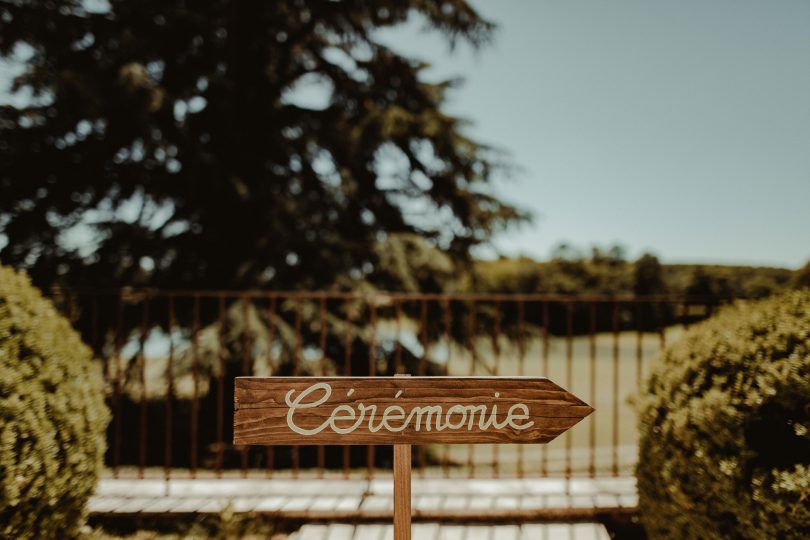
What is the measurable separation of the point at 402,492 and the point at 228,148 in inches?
260

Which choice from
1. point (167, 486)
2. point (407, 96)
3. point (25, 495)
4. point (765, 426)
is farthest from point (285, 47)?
point (765, 426)

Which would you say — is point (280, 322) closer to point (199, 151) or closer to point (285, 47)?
point (199, 151)

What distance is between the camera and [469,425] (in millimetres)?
1607

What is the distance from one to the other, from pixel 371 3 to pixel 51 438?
7.05 meters

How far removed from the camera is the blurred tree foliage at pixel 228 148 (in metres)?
6.15

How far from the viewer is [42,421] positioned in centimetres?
213

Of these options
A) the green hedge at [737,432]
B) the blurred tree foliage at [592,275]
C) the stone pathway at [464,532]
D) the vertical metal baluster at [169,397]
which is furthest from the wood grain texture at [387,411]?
the blurred tree foliage at [592,275]

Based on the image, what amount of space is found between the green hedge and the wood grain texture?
904 millimetres

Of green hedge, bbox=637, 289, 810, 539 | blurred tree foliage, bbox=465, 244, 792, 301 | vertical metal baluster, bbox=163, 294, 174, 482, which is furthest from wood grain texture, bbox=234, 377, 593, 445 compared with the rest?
blurred tree foliage, bbox=465, 244, 792, 301

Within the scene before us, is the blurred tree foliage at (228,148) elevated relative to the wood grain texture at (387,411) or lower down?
elevated

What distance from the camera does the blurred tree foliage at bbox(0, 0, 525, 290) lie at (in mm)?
6148

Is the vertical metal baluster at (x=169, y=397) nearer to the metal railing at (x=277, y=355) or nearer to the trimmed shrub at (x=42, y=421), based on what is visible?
the trimmed shrub at (x=42, y=421)

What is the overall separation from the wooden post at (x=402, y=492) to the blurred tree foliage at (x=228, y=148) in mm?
4878

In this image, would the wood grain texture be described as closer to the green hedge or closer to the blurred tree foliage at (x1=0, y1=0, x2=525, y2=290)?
the green hedge
